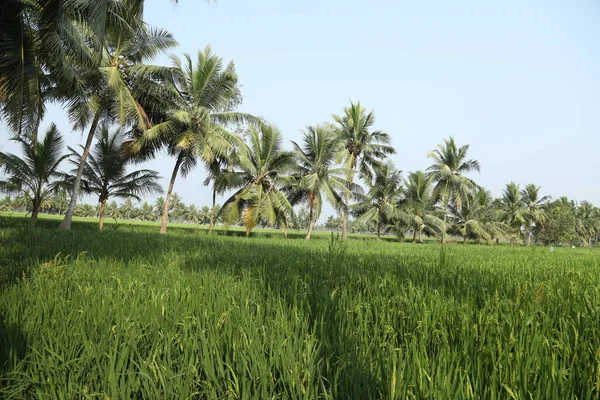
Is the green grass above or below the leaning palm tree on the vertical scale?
below

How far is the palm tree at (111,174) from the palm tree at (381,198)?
17003 millimetres

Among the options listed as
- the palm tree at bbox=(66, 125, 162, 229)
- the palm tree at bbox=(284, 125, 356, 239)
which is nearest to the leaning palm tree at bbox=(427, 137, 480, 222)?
the palm tree at bbox=(284, 125, 356, 239)

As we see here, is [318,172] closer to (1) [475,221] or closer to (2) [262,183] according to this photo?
(2) [262,183]

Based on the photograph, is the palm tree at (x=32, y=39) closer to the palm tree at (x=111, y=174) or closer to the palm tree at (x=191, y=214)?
the palm tree at (x=111, y=174)

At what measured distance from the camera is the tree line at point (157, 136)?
8469mm

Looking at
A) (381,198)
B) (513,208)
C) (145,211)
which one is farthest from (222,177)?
(145,211)

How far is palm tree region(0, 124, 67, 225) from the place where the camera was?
13.6 m

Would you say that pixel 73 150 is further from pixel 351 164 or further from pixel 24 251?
pixel 351 164

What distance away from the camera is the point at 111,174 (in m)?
17.0

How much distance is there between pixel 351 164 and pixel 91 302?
22914 mm

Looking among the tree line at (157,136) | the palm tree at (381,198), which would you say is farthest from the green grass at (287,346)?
the palm tree at (381,198)

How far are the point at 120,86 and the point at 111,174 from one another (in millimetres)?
6047

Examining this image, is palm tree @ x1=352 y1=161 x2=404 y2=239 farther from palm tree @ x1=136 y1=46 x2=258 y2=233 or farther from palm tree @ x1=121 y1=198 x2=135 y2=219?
palm tree @ x1=121 y1=198 x2=135 y2=219

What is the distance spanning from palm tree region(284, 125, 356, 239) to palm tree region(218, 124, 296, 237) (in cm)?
189
